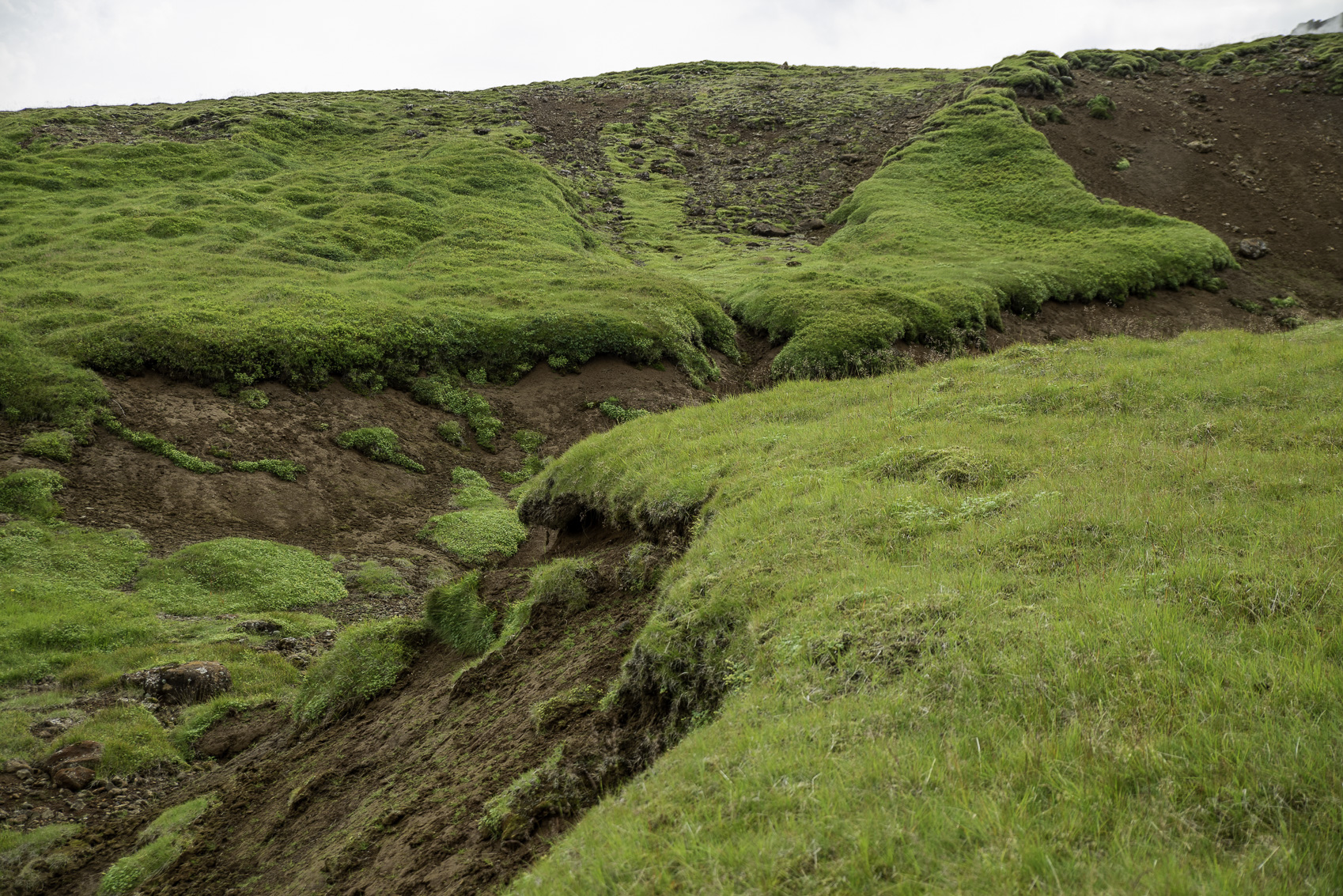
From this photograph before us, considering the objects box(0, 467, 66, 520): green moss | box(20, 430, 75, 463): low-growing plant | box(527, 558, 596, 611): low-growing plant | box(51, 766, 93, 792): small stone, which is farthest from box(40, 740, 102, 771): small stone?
box(20, 430, 75, 463): low-growing plant

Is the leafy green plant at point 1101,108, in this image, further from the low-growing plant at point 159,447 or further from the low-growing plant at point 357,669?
the low-growing plant at point 357,669

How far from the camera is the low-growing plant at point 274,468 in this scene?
22.6 m

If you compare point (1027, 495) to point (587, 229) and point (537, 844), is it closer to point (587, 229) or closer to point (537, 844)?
point (537, 844)

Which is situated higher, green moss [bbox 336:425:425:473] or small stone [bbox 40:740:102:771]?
green moss [bbox 336:425:425:473]

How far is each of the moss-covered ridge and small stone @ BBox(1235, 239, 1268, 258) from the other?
9.61 feet

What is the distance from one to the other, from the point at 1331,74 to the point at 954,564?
297 ft

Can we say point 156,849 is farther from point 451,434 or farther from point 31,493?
point 451,434

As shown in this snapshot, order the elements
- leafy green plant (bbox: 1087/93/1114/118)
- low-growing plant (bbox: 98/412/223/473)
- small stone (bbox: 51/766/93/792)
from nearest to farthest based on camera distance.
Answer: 1. small stone (bbox: 51/766/93/792)
2. low-growing plant (bbox: 98/412/223/473)
3. leafy green plant (bbox: 1087/93/1114/118)

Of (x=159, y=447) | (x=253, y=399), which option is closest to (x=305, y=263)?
(x=253, y=399)

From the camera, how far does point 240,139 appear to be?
60.4 meters

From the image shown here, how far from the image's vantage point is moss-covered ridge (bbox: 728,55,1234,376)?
1385 inches

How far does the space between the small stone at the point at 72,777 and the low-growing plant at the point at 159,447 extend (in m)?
12.6

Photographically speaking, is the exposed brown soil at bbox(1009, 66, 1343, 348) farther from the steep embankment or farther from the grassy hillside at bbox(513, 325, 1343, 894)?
the grassy hillside at bbox(513, 325, 1343, 894)

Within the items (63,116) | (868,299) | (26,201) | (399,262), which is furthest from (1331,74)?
(63,116)
